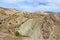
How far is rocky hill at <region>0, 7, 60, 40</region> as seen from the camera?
18.1 meters

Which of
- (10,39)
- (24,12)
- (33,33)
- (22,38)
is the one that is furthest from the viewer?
(24,12)

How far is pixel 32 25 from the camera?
18984 mm

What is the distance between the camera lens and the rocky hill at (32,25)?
713 inches

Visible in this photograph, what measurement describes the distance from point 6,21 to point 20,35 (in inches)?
109

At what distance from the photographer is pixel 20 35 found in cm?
1734

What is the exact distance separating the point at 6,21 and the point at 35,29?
3.01 meters

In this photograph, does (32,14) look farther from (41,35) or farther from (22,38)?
(22,38)

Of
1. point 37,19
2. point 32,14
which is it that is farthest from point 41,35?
point 32,14

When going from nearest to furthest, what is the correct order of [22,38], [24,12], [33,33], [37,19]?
[22,38]
[33,33]
[37,19]
[24,12]

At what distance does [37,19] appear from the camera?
1967 cm

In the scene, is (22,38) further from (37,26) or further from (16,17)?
(16,17)

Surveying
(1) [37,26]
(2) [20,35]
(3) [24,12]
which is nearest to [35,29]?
(1) [37,26]

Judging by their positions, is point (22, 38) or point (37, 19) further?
point (37, 19)

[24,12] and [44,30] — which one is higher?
[24,12]
